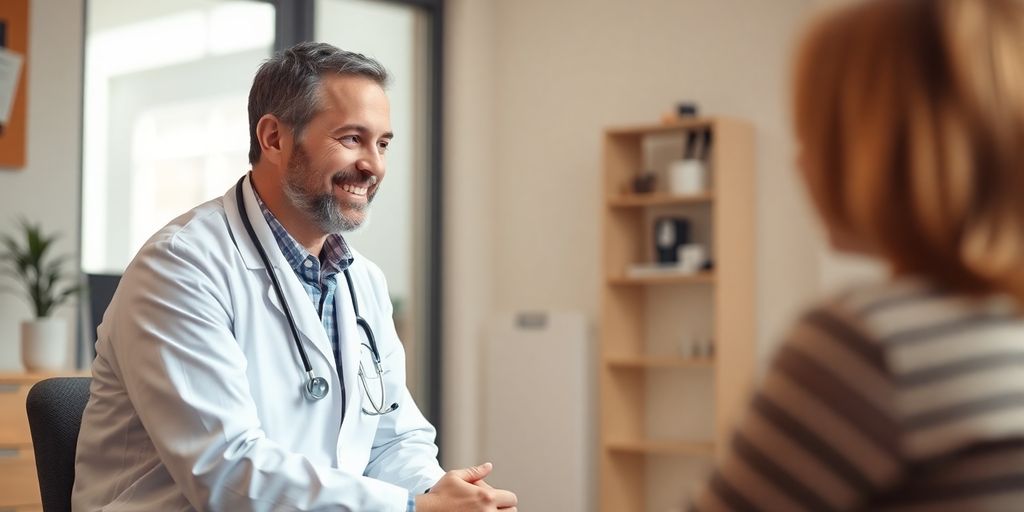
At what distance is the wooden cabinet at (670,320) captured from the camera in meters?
4.79

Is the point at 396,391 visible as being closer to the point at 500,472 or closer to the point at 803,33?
the point at 803,33

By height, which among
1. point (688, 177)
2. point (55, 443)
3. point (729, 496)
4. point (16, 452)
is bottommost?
point (16, 452)

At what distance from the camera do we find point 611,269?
5086mm

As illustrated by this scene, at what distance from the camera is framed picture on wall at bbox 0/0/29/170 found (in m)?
4.27

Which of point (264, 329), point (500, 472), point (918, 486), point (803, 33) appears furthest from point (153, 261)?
point (500, 472)

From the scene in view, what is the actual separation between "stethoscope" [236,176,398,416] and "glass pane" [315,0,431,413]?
10.7 ft

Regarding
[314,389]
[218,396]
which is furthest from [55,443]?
[314,389]

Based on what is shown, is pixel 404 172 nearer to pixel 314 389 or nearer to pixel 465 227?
pixel 465 227

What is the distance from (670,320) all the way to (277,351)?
335cm

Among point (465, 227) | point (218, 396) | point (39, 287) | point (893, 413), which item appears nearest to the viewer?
point (893, 413)

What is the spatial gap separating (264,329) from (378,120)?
0.53 metres

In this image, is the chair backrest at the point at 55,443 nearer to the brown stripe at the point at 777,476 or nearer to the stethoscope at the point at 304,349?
the stethoscope at the point at 304,349

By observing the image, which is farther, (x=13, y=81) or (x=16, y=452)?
(x=13, y=81)

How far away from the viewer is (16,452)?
3688 mm
